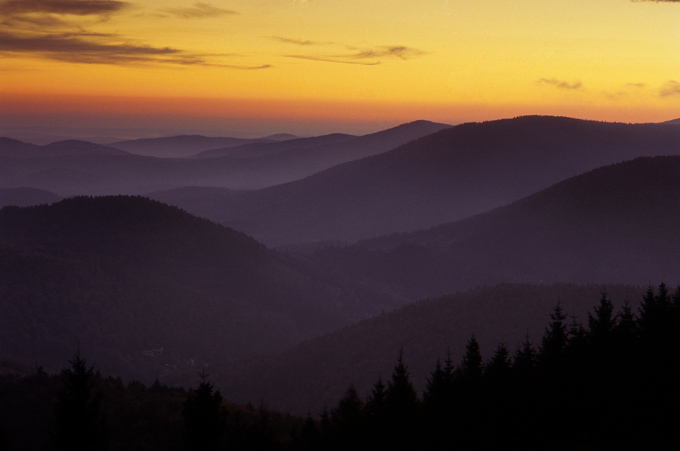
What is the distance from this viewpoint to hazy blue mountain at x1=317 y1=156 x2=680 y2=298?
144 meters

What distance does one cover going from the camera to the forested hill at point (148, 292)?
291 ft

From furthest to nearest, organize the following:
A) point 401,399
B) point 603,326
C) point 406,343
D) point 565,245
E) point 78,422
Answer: point 565,245, point 406,343, point 603,326, point 401,399, point 78,422

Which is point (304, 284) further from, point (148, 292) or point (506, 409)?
point (506, 409)

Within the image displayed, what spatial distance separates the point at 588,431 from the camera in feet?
90.7

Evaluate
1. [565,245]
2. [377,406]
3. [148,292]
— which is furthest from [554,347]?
[565,245]

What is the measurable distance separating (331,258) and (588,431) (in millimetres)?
134482

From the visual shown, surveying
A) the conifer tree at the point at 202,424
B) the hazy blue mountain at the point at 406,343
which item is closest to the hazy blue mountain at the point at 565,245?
the hazy blue mountain at the point at 406,343

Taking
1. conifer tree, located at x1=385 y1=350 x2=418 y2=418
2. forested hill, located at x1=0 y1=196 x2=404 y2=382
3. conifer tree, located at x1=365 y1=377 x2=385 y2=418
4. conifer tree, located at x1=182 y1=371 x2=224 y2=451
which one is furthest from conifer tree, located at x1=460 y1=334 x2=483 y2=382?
forested hill, located at x1=0 y1=196 x2=404 y2=382

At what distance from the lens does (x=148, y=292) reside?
103 meters

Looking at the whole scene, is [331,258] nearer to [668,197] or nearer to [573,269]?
[573,269]

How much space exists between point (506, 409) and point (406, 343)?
146ft

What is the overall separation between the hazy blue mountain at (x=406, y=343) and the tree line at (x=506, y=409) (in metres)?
29.6

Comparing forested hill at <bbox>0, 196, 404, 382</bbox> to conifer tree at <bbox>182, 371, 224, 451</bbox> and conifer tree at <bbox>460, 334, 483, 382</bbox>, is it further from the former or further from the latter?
conifer tree at <bbox>182, 371, 224, 451</bbox>

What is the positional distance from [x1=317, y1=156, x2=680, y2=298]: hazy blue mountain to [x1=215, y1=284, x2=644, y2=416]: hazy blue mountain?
66.5 metres
